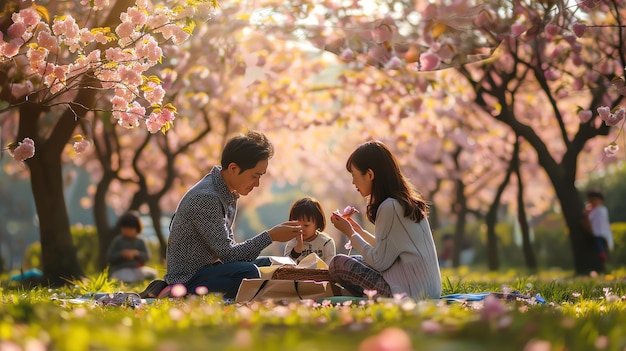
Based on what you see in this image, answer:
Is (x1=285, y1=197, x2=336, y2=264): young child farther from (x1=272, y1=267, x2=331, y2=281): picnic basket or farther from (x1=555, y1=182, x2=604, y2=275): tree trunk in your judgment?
(x1=555, y1=182, x2=604, y2=275): tree trunk

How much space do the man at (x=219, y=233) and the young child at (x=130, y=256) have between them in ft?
15.9

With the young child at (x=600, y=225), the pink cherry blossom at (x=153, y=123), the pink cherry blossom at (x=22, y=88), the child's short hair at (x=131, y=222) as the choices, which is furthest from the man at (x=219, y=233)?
the young child at (x=600, y=225)

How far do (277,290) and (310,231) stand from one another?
1883 millimetres

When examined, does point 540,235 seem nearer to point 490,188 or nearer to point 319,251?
point 490,188

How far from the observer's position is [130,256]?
1161 centimetres

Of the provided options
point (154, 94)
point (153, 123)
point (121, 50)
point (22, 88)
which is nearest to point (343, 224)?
point (153, 123)

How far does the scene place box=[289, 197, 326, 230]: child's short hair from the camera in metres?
7.72

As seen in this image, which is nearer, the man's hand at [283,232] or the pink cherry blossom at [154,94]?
the man's hand at [283,232]

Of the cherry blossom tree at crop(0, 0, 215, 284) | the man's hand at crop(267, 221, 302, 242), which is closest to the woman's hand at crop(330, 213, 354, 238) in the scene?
the man's hand at crop(267, 221, 302, 242)

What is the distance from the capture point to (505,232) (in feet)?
85.8

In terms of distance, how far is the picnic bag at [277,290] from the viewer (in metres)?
5.93

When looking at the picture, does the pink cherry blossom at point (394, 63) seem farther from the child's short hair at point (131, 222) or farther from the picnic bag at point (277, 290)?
the picnic bag at point (277, 290)

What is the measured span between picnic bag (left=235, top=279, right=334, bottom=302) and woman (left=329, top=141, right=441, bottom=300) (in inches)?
11.2

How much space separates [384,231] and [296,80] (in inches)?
476
